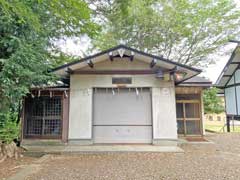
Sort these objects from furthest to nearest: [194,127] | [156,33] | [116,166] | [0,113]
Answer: [156,33], [194,127], [0,113], [116,166]

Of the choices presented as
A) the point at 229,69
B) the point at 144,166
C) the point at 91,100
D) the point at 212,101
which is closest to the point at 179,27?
the point at 229,69

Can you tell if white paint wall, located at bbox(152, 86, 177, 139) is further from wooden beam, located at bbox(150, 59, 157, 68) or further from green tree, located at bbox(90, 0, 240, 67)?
green tree, located at bbox(90, 0, 240, 67)

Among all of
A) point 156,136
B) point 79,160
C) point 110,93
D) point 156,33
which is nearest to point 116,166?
point 79,160

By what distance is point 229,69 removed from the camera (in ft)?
52.3

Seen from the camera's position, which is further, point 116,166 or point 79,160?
point 79,160

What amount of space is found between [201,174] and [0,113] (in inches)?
237

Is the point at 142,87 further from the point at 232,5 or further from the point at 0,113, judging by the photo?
the point at 232,5

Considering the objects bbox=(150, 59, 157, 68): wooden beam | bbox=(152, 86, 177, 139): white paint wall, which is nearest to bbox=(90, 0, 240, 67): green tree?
bbox=(150, 59, 157, 68): wooden beam

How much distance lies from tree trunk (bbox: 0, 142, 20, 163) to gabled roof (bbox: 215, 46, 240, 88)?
533 inches

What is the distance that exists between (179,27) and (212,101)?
7.44 meters

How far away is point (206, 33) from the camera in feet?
51.0

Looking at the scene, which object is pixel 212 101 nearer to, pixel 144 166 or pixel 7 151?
pixel 144 166

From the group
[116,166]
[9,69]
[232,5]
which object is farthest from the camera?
[232,5]

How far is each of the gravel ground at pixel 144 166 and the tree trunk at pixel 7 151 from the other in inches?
56.8
